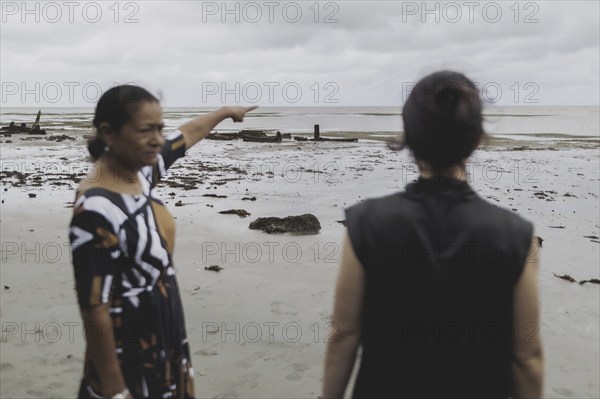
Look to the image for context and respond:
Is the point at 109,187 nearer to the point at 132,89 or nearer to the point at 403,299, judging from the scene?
the point at 132,89

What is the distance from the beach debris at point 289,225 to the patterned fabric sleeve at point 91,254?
659 cm

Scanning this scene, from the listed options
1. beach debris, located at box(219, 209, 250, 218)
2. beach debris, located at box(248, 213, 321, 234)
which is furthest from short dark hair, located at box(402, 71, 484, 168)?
beach debris, located at box(219, 209, 250, 218)

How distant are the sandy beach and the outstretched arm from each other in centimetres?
210

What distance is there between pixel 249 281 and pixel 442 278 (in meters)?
4.91

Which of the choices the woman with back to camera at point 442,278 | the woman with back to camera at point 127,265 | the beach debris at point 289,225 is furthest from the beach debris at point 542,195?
the woman with back to camera at point 127,265

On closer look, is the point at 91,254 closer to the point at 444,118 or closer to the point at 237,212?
the point at 444,118

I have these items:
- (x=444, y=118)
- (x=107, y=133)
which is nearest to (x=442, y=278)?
(x=444, y=118)

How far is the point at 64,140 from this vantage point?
30844 mm

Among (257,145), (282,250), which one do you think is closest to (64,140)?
(257,145)

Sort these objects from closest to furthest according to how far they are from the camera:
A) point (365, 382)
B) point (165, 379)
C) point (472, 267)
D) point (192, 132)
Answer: point (472, 267)
point (365, 382)
point (165, 379)
point (192, 132)

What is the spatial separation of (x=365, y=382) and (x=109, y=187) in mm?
1209

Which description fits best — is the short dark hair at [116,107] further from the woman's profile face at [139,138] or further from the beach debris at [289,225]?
the beach debris at [289,225]

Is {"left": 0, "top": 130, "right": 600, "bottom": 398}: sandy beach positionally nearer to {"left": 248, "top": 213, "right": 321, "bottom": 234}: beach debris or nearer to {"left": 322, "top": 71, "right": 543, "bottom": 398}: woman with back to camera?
{"left": 248, "top": 213, "right": 321, "bottom": 234}: beach debris

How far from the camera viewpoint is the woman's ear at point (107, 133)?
2100 mm
